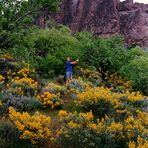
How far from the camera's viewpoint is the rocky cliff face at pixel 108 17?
57281 mm

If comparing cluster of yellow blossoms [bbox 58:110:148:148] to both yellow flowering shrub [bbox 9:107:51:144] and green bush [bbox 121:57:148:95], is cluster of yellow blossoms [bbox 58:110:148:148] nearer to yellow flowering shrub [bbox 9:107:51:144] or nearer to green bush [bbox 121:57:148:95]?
yellow flowering shrub [bbox 9:107:51:144]

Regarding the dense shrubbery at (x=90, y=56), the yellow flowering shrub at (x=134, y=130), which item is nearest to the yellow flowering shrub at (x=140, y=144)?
the yellow flowering shrub at (x=134, y=130)

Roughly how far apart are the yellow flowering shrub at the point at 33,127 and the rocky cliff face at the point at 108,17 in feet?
154

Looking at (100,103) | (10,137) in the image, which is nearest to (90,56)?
(100,103)

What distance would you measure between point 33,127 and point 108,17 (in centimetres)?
5289

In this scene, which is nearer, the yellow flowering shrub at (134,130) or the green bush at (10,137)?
the green bush at (10,137)

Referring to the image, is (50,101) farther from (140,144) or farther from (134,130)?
(140,144)

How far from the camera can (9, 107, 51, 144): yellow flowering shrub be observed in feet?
28.0

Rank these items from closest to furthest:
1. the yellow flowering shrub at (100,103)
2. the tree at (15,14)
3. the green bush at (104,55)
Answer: the yellow flowering shrub at (100,103) → the tree at (15,14) → the green bush at (104,55)

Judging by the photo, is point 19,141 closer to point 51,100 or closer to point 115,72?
point 51,100

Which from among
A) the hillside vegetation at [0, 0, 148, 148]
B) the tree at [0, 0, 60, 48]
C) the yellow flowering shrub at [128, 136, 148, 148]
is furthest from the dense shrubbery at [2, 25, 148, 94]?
the yellow flowering shrub at [128, 136, 148, 148]

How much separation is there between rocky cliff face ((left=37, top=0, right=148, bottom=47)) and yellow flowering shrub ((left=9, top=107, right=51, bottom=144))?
4694 cm

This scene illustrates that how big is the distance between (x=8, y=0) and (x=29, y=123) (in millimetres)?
7928

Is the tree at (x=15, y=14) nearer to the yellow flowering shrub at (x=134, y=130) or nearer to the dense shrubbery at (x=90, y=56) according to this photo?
the dense shrubbery at (x=90, y=56)
